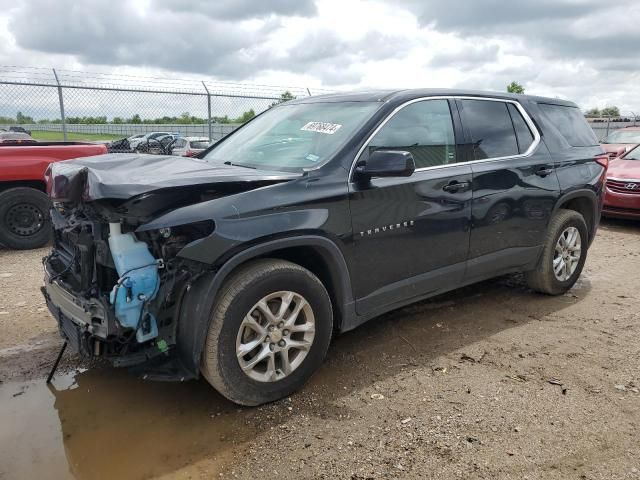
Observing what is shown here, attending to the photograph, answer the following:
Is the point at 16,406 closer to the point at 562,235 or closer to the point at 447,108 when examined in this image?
the point at 447,108

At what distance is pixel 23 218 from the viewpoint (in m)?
6.65

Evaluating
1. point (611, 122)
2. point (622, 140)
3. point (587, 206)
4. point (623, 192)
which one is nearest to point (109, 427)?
point (587, 206)

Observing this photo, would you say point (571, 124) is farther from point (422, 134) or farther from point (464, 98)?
point (422, 134)

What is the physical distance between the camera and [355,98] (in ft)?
12.7

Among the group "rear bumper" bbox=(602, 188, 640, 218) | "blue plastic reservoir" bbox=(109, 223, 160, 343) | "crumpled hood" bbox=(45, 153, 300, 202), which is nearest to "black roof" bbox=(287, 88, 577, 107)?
"crumpled hood" bbox=(45, 153, 300, 202)

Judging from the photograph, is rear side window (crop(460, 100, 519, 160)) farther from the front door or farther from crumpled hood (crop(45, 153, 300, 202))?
crumpled hood (crop(45, 153, 300, 202))

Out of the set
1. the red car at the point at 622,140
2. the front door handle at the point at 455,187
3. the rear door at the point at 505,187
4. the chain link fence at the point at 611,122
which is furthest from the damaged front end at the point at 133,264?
the chain link fence at the point at 611,122

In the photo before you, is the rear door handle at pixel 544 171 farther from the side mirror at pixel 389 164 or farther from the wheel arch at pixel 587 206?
the side mirror at pixel 389 164

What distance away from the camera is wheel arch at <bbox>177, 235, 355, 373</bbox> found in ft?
8.90

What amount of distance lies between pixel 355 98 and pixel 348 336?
1805 millimetres

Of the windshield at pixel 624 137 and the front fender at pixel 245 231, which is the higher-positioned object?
the windshield at pixel 624 137

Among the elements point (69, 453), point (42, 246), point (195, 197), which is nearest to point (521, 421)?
point (195, 197)

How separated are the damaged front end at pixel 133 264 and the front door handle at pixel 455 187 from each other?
1430mm

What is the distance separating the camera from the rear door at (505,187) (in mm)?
4035
